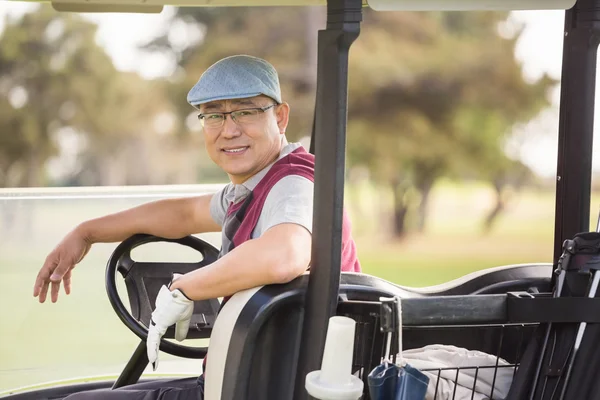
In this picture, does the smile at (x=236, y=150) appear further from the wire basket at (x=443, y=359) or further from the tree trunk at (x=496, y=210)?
the tree trunk at (x=496, y=210)

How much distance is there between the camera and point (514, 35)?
50.6ft

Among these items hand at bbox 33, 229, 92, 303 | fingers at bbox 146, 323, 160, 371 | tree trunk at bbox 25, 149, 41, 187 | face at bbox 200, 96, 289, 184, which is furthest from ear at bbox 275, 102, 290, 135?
tree trunk at bbox 25, 149, 41, 187

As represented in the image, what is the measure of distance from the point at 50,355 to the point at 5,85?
43.2 feet

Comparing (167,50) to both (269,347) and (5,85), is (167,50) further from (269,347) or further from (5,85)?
(269,347)

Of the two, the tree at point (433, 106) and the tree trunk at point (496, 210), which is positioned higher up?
the tree at point (433, 106)

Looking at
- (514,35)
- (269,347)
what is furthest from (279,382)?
(514,35)

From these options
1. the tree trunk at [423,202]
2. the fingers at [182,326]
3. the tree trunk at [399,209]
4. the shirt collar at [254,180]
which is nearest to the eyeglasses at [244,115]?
the shirt collar at [254,180]

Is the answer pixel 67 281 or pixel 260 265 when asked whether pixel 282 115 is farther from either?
pixel 67 281

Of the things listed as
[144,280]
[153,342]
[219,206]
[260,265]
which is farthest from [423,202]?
[260,265]

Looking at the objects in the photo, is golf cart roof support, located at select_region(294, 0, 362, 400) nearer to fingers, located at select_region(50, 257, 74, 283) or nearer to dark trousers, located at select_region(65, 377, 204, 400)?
dark trousers, located at select_region(65, 377, 204, 400)

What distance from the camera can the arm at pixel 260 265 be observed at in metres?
1.86

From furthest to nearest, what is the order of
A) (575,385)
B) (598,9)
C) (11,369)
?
(11,369), (598,9), (575,385)

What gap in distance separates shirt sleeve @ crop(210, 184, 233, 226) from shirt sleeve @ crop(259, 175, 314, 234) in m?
0.52

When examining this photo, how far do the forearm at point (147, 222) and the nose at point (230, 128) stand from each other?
1.79 feet
